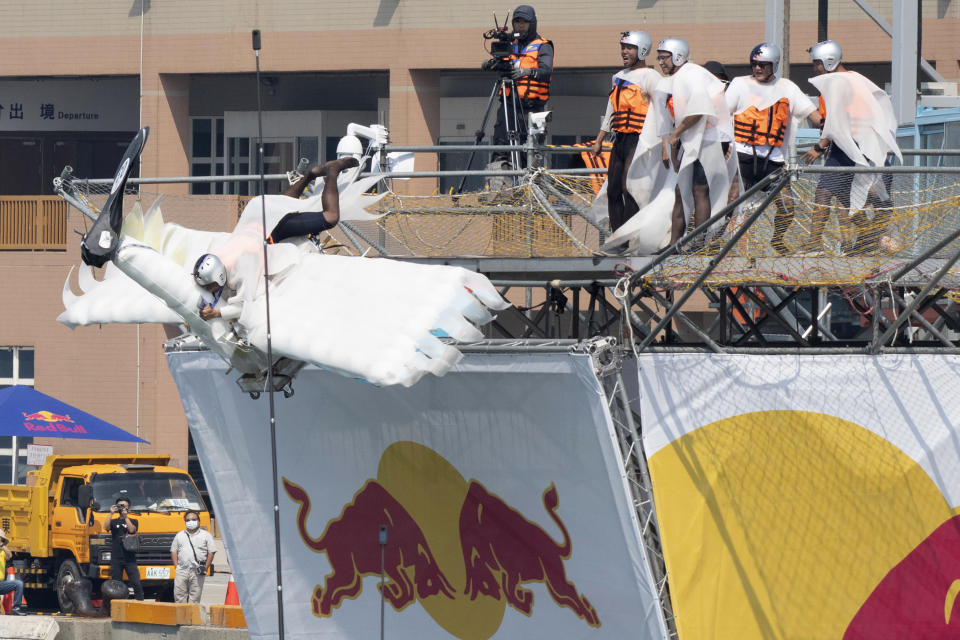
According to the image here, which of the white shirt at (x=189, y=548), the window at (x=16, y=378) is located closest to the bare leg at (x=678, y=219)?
the white shirt at (x=189, y=548)

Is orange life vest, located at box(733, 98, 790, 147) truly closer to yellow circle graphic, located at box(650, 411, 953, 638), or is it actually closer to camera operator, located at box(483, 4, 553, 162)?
yellow circle graphic, located at box(650, 411, 953, 638)

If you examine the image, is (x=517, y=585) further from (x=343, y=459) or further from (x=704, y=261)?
(x=704, y=261)

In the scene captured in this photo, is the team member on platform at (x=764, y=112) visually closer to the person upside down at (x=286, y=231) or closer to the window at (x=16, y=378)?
the person upside down at (x=286, y=231)

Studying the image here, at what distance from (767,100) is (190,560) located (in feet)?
39.6

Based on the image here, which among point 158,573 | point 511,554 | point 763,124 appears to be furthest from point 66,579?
point 763,124

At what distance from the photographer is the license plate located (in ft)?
76.6

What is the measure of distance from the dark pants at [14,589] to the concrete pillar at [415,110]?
13026mm

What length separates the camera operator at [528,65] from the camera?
15.3 m

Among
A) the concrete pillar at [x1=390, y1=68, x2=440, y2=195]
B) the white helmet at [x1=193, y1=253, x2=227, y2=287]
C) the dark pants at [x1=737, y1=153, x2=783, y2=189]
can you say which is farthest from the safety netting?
the concrete pillar at [x1=390, y1=68, x2=440, y2=195]

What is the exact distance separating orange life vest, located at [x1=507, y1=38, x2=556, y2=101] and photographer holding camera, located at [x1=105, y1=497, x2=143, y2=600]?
10073 millimetres

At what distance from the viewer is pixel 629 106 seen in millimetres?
12734

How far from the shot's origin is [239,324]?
452 inches

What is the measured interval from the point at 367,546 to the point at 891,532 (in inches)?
183

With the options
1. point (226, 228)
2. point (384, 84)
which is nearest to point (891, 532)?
point (226, 228)
